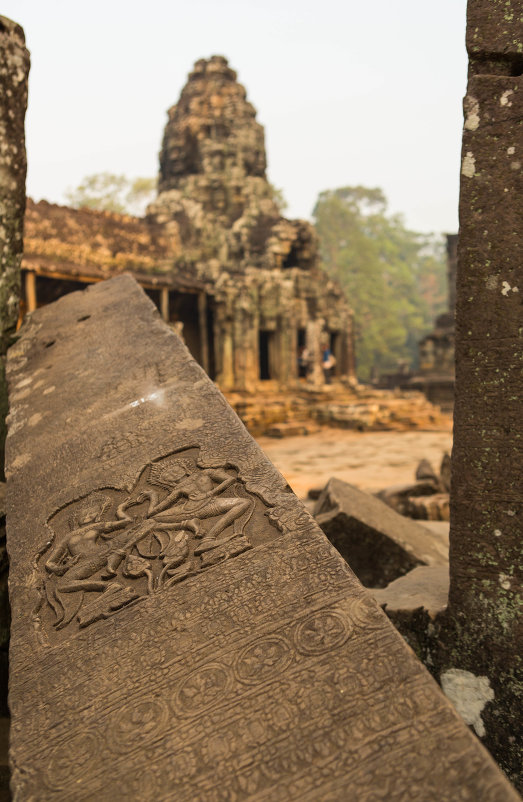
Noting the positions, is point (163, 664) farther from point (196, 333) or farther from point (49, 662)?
point (196, 333)

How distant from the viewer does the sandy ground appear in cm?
809

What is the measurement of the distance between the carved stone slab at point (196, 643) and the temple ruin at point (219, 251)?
1249 cm

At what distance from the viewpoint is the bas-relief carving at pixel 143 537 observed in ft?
5.17

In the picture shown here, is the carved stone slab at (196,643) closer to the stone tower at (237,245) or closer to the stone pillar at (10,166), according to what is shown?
the stone pillar at (10,166)

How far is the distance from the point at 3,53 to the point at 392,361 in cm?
3920

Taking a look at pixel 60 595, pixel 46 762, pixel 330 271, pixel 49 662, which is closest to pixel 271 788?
pixel 46 762

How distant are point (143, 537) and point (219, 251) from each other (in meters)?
17.2

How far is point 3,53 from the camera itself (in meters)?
2.69

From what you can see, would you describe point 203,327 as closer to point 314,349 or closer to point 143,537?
point 314,349

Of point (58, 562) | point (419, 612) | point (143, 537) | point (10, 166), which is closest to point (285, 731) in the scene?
point (143, 537)

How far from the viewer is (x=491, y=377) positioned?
6.10 ft

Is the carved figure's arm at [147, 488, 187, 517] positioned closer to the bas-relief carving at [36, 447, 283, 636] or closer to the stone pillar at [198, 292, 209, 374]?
the bas-relief carving at [36, 447, 283, 636]

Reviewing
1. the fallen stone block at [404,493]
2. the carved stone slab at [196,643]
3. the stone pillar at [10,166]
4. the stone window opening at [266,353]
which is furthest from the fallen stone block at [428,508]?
the stone window opening at [266,353]

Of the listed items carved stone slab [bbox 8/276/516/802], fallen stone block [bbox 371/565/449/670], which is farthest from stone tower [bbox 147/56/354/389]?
carved stone slab [bbox 8/276/516/802]
